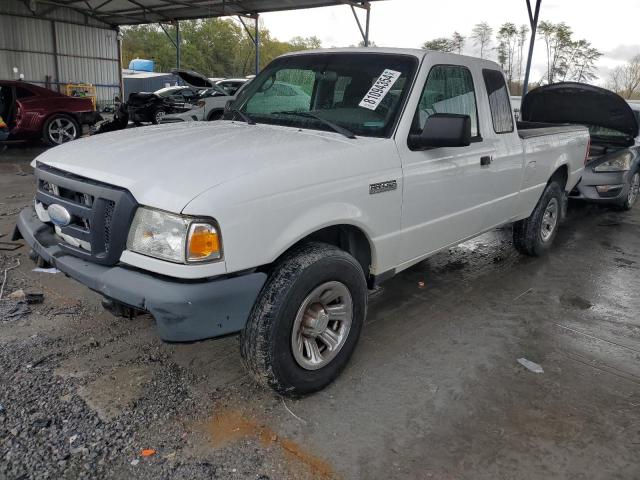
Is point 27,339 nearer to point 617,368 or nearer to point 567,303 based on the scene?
point 617,368

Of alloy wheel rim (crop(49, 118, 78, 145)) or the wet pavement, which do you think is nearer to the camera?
the wet pavement

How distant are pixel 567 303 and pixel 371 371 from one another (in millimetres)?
2250

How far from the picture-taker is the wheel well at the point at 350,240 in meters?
3.09

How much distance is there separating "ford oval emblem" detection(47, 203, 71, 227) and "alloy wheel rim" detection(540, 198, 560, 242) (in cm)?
467

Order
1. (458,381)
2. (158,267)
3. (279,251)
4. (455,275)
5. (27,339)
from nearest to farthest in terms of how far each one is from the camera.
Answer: (158,267)
(279,251)
(458,381)
(27,339)
(455,275)

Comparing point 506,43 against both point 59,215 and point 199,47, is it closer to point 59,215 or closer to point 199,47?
point 59,215

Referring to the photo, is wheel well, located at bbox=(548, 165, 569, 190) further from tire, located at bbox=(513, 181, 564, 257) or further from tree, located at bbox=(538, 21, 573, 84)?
tree, located at bbox=(538, 21, 573, 84)

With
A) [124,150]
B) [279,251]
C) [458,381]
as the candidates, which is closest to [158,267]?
[279,251]

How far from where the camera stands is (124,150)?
2938 millimetres

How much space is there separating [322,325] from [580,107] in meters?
6.58

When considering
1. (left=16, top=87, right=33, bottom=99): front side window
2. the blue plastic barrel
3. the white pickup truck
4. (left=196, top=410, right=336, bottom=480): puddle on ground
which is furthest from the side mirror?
the blue plastic barrel

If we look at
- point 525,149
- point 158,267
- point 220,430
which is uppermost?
point 525,149

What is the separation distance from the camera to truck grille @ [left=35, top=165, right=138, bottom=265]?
248 centimetres

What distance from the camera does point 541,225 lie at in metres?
5.63
